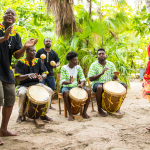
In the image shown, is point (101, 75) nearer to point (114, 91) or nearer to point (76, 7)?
point (114, 91)

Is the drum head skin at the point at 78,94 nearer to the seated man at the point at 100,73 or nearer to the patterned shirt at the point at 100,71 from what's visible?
the seated man at the point at 100,73

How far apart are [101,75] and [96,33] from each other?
1.67 m

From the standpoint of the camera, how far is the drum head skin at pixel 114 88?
11.9 ft

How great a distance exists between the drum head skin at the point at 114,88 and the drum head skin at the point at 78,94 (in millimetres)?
447

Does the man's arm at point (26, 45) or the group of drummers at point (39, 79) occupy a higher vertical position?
the man's arm at point (26, 45)

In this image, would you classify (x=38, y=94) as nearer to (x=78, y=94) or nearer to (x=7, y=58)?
→ (x=78, y=94)

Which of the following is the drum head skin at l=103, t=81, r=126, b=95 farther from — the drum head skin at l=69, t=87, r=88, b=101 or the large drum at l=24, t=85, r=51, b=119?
the large drum at l=24, t=85, r=51, b=119

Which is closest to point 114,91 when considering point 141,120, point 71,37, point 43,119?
point 141,120

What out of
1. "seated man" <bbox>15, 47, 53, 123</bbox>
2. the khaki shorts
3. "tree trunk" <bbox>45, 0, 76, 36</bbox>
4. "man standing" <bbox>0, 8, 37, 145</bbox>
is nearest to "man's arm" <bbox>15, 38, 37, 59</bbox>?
"man standing" <bbox>0, 8, 37, 145</bbox>

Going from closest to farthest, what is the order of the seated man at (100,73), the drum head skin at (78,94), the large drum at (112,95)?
the drum head skin at (78,94) → the large drum at (112,95) → the seated man at (100,73)

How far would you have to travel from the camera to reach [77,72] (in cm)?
406

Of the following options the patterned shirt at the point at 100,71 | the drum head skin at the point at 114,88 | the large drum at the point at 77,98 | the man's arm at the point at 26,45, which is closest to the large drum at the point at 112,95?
the drum head skin at the point at 114,88

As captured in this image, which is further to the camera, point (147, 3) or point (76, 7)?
point (76, 7)

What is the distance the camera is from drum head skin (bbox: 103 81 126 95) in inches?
143
